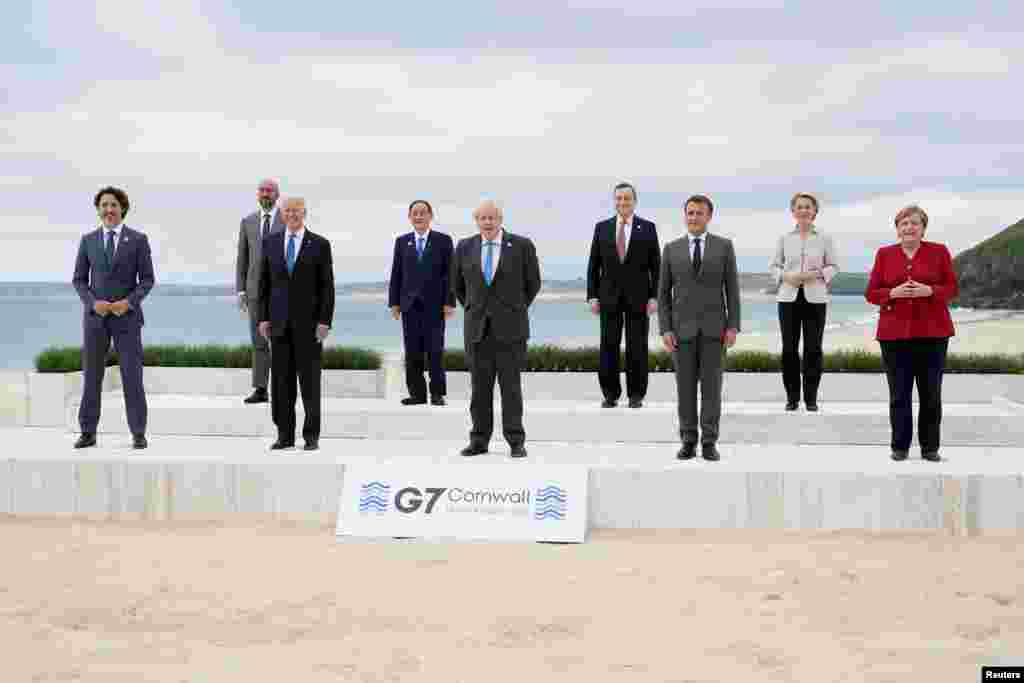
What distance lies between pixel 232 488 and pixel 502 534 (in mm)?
2009

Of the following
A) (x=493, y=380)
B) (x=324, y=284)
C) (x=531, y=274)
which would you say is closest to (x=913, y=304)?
(x=531, y=274)

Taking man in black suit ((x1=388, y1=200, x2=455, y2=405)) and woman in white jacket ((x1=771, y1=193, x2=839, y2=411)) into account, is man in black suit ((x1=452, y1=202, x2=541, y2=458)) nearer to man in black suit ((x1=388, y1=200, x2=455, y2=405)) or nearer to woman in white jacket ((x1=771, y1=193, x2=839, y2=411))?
man in black suit ((x1=388, y1=200, x2=455, y2=405))

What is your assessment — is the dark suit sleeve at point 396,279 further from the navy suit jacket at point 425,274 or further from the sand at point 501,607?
the sand at point 501,607

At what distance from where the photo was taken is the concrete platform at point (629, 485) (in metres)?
7.78

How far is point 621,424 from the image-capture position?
1015 cm

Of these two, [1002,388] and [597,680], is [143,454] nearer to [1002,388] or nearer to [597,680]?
[597,680]

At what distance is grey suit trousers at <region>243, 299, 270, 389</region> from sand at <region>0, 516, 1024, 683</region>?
2.97 meters

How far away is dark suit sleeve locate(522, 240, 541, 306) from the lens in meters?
8.22

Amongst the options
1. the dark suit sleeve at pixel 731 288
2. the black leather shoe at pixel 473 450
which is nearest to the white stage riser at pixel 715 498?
the black leather shoe at pixel 473 450

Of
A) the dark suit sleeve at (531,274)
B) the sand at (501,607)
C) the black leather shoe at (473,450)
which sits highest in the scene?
the dark suit sleeve at (531,274)

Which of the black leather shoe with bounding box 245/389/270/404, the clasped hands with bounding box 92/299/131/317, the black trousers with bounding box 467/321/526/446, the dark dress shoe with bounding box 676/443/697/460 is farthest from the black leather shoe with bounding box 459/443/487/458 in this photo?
the black leather shoe with bounding box 245/389/270/404

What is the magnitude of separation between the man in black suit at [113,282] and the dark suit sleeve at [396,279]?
2519 millimetres

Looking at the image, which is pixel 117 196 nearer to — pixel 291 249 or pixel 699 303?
pixel 291 249

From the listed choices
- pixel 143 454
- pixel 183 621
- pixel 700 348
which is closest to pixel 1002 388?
pixel 700 348
